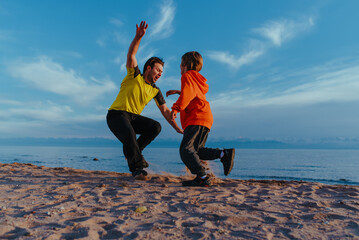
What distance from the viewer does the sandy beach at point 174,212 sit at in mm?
2084

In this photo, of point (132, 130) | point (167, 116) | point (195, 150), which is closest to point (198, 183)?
point (195, 150)

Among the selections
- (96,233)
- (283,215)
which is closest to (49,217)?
(96,233)

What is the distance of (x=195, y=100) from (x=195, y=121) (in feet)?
1.21

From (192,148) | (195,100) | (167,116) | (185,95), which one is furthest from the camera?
(167,116)

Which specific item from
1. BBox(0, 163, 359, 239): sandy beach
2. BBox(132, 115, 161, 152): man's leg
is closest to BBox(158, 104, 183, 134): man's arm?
BBox(132, 115, 161, 152): man's leg

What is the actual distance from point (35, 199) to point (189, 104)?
8.66ft

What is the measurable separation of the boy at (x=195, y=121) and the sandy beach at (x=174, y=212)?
0.41 metres

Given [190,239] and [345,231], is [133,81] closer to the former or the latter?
[190,239]

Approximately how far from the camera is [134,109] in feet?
15.6

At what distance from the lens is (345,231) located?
2139 mm

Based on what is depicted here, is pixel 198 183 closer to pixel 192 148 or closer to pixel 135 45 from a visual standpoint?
pixel 192 148

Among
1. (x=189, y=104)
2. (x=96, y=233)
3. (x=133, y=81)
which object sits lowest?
(x=96, y=233)

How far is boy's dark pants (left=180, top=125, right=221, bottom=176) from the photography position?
13.3 feet

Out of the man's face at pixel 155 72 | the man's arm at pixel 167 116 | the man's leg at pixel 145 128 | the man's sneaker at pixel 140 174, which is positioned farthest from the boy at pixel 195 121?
the man's sneaker at pixel 140 174
